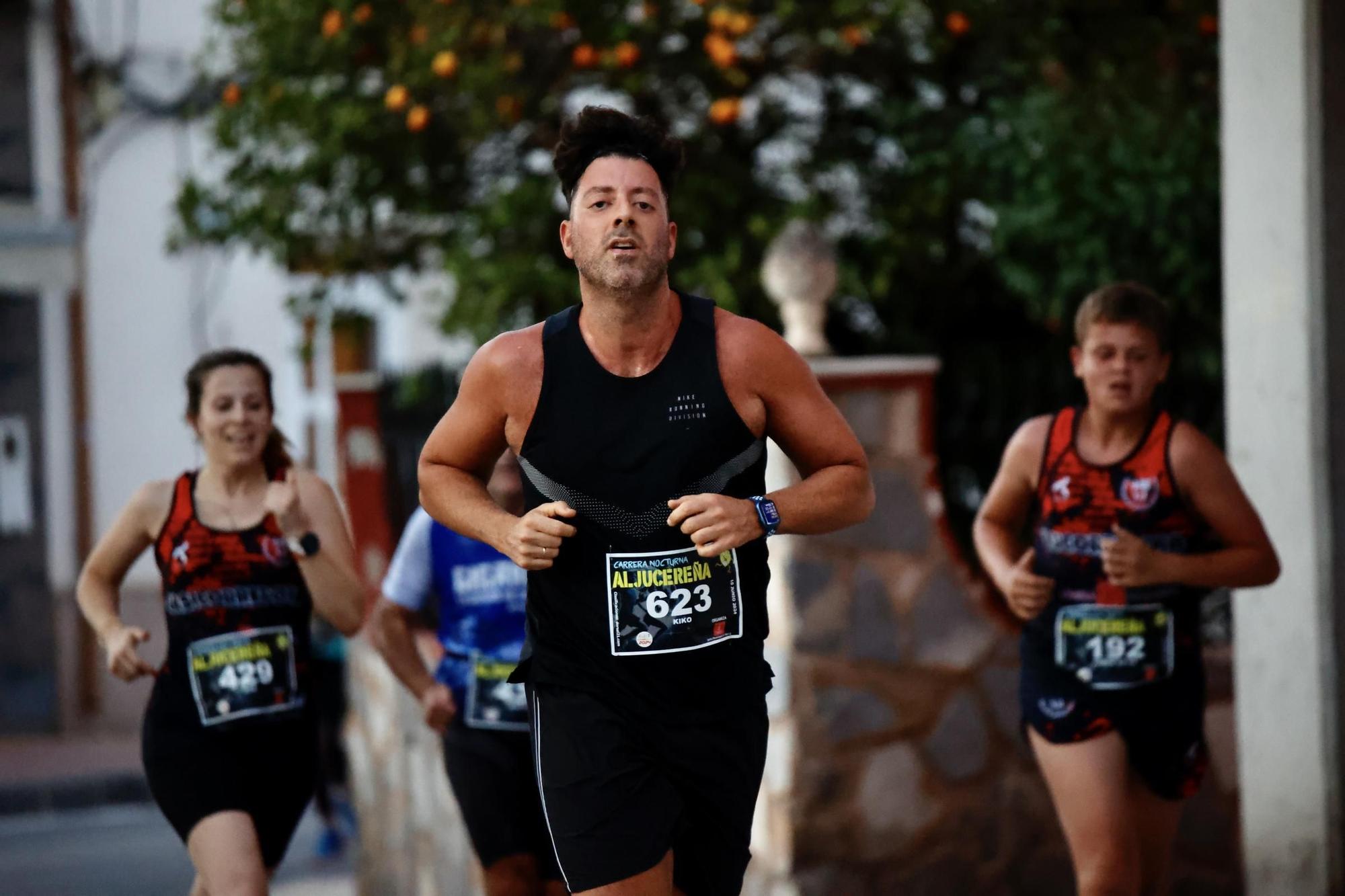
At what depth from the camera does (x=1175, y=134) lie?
7.29 metres

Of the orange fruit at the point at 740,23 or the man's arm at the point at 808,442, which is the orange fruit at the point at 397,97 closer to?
the orange fruit at the point at 740,23

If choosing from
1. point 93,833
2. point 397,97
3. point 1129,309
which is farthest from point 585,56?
point 93,833

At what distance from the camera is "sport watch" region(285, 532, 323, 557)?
177 inches

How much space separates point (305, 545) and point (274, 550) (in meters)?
0.14

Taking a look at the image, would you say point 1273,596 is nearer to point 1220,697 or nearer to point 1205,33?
point 1220,697

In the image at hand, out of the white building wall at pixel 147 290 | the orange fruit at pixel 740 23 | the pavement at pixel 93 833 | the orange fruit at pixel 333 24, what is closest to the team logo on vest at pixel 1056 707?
the orange fruit at pixel 740 23

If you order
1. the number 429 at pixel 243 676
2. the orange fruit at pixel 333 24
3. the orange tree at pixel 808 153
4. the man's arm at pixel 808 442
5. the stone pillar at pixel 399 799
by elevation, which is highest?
the orange fruit at pixel 333 24

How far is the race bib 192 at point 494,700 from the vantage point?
16.0ft

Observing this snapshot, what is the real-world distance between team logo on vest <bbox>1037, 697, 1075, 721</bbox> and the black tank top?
1.35 metres

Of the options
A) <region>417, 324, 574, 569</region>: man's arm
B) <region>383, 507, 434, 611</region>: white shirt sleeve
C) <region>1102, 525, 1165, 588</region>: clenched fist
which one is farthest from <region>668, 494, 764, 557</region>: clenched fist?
<region>383, 507, 434, 611</region>: white shirt sleeve

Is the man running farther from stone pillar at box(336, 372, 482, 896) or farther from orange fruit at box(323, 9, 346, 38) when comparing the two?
orange fruit at box(323, 9, 346, 38)

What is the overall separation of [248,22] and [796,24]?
8.96ft

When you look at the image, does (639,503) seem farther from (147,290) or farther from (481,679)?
(147,290)

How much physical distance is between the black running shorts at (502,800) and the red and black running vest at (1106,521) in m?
1.38
